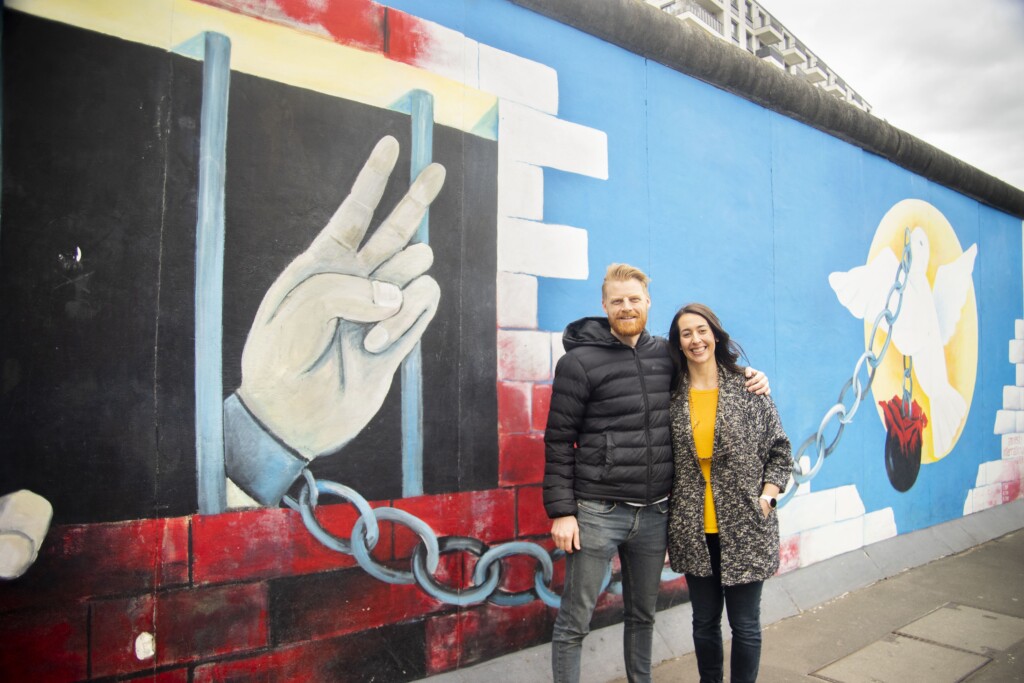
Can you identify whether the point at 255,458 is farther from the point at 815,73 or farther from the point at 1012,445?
the point at 815,73

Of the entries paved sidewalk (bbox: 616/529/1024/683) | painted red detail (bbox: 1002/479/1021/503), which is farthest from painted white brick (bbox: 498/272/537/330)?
painted red detail (bbox: 1002/479/1021/503)

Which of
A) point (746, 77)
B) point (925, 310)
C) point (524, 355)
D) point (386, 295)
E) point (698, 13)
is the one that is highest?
point (698, 13)

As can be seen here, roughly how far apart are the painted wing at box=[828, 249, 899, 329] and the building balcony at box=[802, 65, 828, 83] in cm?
6645

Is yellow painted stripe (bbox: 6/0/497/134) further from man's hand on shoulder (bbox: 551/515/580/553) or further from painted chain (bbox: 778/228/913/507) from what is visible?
painted chain (bbox: 778/228/913/507)

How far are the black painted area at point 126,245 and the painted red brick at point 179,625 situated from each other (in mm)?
289

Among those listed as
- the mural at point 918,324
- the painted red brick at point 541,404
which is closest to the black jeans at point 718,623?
the painted red brick at point 541,404

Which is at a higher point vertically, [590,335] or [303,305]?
[303,305]

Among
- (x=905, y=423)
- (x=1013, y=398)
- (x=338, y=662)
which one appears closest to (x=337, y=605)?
(x=338, y=662)

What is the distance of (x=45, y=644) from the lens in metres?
2.05

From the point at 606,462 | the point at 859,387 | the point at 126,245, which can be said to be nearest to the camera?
the point at 126,245

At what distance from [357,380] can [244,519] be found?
0.64 m

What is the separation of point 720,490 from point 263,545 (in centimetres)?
168

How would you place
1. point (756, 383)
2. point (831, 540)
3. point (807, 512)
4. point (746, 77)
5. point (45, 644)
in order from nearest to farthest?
point (45, 644) → point (756, 383) → point (746, 77) → point (807, 512) → point (831, 540)

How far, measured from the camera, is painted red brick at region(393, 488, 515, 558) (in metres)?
2.82
